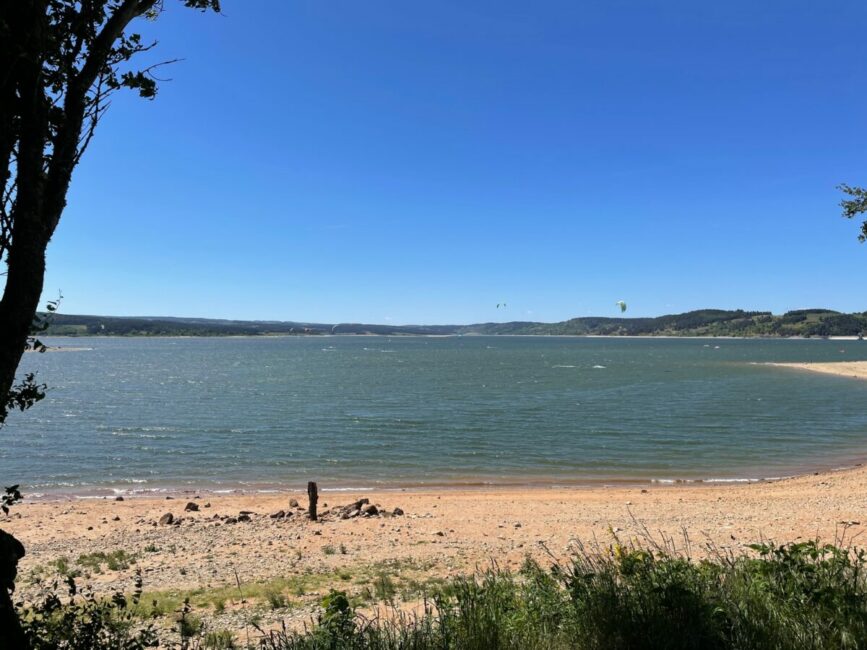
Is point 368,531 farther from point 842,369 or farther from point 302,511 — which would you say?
point 842,369

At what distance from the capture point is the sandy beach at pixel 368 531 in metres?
11.2

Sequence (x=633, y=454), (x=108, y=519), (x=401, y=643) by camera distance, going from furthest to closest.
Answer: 1. (x=633, y=454)
2. (x=108, y=519)
3. (x=401, y=643)

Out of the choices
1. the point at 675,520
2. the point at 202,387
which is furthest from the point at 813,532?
the point at 202,387

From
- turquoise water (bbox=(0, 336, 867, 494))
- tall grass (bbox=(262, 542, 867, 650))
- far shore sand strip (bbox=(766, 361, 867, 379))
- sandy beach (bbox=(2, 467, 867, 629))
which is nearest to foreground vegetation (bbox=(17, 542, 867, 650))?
tall grass (bbox=(262, 542, 867, 650))

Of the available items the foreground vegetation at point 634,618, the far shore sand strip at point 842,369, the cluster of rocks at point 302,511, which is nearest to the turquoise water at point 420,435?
the cluster of rocks at point 302,511

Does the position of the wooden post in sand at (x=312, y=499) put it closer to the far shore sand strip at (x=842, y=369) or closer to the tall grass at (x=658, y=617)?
the tall grass at (x=658, y=617)

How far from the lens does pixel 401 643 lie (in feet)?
13.9

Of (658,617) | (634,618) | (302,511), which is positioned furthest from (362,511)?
(658,617)

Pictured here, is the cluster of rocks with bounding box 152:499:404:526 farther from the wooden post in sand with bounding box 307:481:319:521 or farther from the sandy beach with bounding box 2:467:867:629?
the wooden post in sand with bounding box 307:481:319:521

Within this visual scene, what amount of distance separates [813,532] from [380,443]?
21797 mm

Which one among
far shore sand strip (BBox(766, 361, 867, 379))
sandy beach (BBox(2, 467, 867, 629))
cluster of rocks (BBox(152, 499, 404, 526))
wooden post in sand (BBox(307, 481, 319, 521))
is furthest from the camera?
far shore sand strip (BBox(766, 361, 867, 379))

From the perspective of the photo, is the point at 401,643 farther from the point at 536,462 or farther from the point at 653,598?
the point at 536,462

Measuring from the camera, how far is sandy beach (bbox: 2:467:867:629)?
36.8 feet

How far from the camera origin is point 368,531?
51.8 feet
